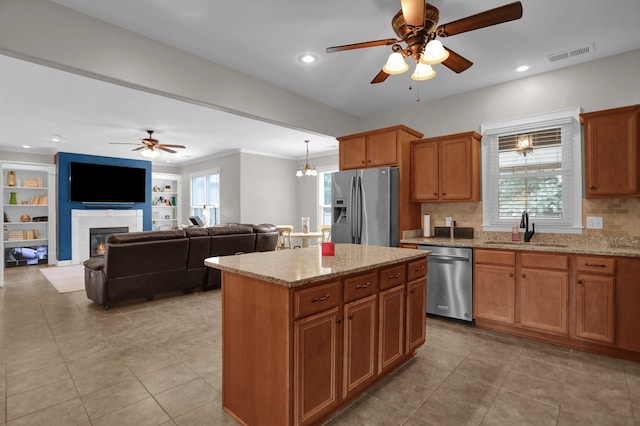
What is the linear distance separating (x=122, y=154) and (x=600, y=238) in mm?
9675

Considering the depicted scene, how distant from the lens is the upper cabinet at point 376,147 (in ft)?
13.5

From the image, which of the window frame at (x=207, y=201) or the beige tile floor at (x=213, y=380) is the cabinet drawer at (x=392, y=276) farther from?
the window frame at (x=207, y=201)

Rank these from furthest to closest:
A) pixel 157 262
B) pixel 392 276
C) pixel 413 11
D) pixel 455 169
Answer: pixel 157 262
pixel 455 169
pixel 392 276
pixel 413 11

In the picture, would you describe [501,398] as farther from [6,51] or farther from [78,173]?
[78,173]

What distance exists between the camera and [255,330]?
5.93ft

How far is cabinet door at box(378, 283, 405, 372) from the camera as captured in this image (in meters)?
2.25

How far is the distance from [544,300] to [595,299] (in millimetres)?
383

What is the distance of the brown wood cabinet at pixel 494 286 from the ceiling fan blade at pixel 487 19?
2.19 m

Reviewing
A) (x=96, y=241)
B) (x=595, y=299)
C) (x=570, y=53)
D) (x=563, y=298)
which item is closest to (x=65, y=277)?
(x=96, y=241)

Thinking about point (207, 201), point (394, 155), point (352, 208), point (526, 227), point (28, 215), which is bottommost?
point (526, 227)

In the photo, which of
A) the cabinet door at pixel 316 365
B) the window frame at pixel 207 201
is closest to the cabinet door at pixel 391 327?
the cabinet door at pixel 316 365

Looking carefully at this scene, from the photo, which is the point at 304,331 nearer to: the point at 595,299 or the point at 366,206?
the point at 366,206

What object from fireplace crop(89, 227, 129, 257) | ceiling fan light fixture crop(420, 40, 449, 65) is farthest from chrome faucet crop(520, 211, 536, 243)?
fireplace crop(89, 227, 129, 257)

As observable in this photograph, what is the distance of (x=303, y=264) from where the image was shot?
2084 millimetres
